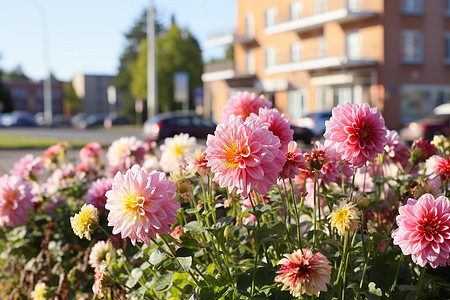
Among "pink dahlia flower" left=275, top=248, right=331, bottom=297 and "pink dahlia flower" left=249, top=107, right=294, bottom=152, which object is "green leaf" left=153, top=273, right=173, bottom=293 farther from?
"pink dahlia flower" left=249, top=107, right=294, bottom=152

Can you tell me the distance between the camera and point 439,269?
2139 millimetres

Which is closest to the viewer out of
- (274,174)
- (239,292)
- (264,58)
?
(274,174)

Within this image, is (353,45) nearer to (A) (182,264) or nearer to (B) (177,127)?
(B) (177,127)

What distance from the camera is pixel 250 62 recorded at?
39.3m

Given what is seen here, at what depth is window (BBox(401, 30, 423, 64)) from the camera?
98.6 feet

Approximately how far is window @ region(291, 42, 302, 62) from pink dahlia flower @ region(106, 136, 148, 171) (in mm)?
31867

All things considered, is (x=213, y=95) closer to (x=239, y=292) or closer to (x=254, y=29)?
(x=254, y=29)

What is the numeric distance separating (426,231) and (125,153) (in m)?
2.26

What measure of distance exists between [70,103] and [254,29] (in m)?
44.5

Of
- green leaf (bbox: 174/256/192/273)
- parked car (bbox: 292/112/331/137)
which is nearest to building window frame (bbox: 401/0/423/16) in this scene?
parked car (bbox: 292/112/331/137)

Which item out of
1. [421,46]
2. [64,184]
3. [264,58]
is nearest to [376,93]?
[421,46]

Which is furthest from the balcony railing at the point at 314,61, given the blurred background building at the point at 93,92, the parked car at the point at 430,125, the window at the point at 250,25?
the blurred background building at the point at 93,92

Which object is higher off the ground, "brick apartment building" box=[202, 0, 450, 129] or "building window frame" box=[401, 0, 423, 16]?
"building window frame" box=[401, 0, 423, 16]

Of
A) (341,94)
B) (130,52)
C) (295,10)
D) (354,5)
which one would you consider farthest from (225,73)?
(130,52)
